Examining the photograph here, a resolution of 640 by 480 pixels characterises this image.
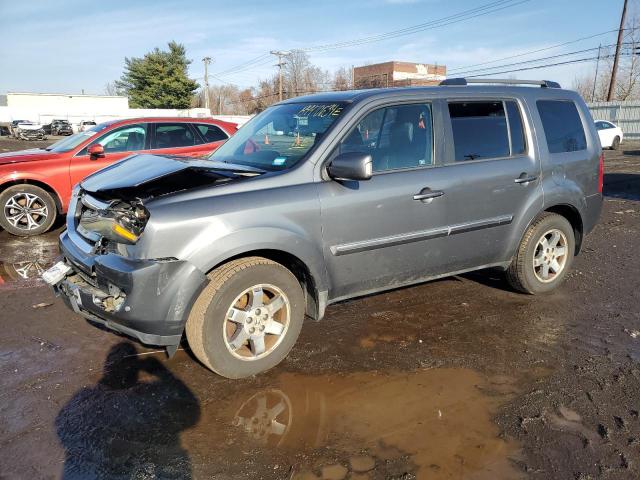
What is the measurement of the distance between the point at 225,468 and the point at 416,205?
92.2 inches

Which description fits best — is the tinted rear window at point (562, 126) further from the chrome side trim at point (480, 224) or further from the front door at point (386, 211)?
the front door at point (386, 211)

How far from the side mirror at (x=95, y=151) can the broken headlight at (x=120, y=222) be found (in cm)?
467

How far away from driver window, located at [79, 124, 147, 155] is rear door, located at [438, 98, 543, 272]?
18.5 ft

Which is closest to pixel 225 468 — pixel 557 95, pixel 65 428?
pixel 65 428

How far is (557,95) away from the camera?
199 inches

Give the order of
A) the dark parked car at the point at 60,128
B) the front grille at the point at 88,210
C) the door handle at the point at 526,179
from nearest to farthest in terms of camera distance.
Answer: the front grille at the point at 88,210 < the door handle at the point at 526,179 < the dark parked car at the point at 60,128

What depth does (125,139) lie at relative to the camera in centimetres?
821

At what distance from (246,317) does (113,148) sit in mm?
5870

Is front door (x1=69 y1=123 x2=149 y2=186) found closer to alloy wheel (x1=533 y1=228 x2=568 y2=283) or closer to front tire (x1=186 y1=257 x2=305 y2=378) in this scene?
front tire (x1=186 y1=257 x2=305 y2=378)

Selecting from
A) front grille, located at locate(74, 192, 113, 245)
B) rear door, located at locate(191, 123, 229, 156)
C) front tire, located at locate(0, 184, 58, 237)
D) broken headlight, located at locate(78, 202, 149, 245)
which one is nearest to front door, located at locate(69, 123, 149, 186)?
front tire, located at locate(0, 184, 58, 237)

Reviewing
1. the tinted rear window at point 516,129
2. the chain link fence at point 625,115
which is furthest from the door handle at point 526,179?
the chain link fence at point 625,115

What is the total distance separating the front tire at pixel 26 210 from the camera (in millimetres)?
7629

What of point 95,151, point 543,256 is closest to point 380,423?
point 543,256

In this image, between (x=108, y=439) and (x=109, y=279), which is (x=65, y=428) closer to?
(x=108, y=439)
